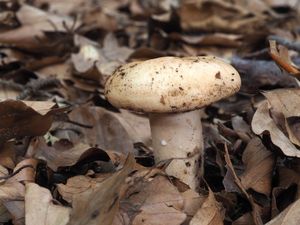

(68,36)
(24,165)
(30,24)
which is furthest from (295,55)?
(24,165)

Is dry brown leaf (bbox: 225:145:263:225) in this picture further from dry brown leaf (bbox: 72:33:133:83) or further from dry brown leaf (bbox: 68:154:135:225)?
dry brown leaf (bbox: 72:33:133:83)

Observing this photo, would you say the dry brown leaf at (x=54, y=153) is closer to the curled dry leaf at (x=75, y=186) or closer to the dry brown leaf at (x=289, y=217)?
the curled dry leaf at (x=75, y=186)

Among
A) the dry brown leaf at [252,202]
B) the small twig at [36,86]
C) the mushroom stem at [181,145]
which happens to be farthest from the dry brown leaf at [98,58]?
the dry brown leaf at [252,202]

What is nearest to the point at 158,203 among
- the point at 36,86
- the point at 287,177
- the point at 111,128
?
the point at 287,177

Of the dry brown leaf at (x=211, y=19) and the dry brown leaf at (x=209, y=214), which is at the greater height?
the dry brown leaf at (x=209, y=214)

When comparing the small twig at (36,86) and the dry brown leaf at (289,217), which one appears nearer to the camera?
the dry brown leaf at (289,217)

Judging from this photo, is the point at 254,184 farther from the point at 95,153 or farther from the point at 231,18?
the point at 231,18

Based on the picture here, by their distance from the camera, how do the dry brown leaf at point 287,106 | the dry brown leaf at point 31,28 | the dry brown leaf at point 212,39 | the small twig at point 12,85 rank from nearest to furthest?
the dry brown leaf at point 287,106 < the small twig at point 12,85 < the dry brown leaf at point 31,28 < the dry brown leaf at point 212,39

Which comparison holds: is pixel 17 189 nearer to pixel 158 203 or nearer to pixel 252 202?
pixel 158 203
